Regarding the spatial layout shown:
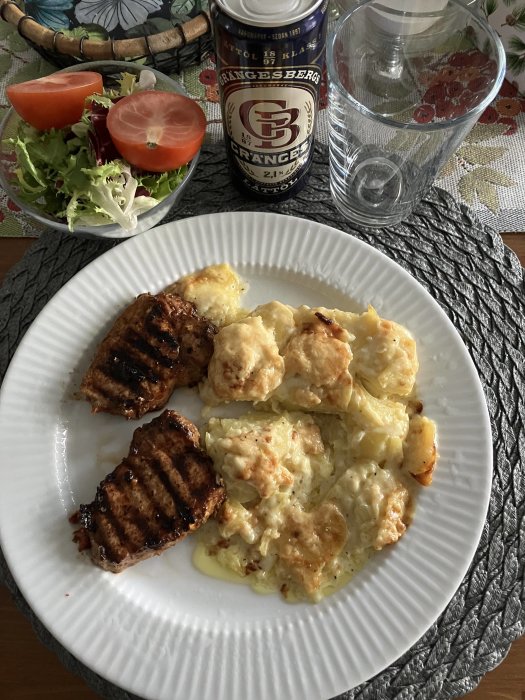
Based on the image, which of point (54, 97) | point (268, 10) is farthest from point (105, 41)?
point (268, 10)

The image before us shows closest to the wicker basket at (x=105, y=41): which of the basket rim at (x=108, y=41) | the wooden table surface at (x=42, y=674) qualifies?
the basket rim at (x=108, y=41)

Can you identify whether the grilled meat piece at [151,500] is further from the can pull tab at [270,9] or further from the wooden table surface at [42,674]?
the can pull tab at [270,9]

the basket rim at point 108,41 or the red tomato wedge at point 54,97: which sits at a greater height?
the basket rim at point 108,41

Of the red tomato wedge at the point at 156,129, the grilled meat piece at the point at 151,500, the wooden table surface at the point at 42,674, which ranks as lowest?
the wooden table surface at the point at 42,674

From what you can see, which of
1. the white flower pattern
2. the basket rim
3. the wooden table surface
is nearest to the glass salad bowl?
the basket rim

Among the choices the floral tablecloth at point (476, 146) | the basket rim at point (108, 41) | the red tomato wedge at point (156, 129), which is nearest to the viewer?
the red tomato wedge at point (156, 129)

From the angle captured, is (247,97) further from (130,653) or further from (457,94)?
(130,653)

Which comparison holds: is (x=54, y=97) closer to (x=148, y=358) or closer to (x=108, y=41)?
(x=108, y=41)
